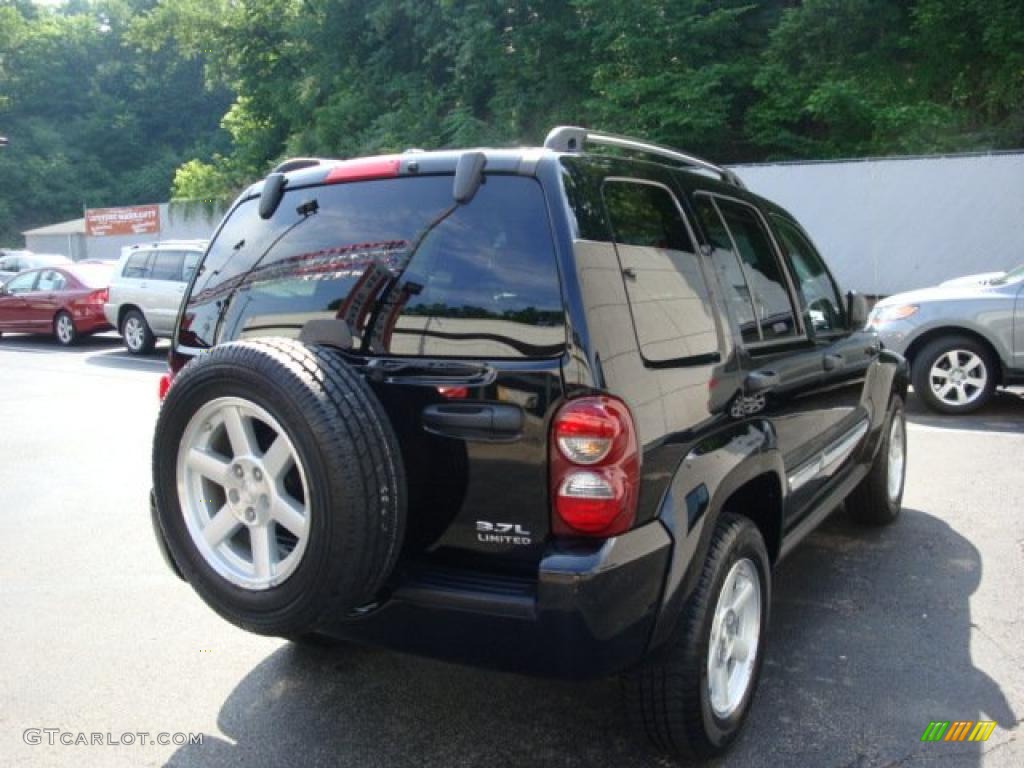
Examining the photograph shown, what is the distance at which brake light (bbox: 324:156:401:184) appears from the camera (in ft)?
9.31

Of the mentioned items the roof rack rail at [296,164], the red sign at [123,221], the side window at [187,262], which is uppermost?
the red sign at [123,221]

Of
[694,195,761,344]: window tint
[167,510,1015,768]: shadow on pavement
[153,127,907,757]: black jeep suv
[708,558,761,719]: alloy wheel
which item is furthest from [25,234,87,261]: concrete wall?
[708,558,761,719]: alloy wheel

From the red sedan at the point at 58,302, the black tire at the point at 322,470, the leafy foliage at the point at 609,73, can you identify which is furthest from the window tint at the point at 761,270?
the leafy foliage at the point at 609,73

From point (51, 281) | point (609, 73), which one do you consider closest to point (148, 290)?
point (51, 281)

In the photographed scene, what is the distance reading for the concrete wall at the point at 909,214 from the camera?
1488cm

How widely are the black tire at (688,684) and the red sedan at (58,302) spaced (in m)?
15.0

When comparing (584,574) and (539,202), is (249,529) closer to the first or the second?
(584,574)

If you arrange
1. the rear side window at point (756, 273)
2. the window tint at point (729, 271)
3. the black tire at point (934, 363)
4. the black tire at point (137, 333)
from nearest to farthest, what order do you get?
the window tint at point (729, 271), the rear side window at point (756, 273), the black tire at point (934, 363), the black tire at point (137, 333)

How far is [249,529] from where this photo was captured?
2.56 m

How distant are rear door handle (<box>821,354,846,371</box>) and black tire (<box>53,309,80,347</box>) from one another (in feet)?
49.1

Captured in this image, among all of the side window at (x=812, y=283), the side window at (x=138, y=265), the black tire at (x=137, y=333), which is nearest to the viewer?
the side window at (x=812, y=283)

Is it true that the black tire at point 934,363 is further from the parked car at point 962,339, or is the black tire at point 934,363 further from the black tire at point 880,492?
the black tire at point 880,492

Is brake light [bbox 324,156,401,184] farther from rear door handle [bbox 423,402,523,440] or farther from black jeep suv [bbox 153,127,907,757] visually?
rear door handle [bbox 423,402,523,440]

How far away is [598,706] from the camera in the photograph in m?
3.07
